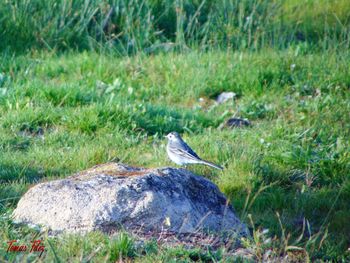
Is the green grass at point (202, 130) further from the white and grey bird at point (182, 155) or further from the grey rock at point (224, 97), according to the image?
the white and grey bird at point (182, 155)

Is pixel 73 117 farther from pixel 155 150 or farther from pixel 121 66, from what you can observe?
pixel 121 66

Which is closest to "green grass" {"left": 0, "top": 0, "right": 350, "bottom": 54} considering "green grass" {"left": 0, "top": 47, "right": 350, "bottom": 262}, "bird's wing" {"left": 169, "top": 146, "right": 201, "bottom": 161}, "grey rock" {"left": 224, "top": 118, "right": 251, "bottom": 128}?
"green grass" {"left": 0, "top": 47, "right": 350, "bottom": 262}

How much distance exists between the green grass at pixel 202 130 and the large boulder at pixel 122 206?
228 mm

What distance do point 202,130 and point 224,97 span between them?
1289mm

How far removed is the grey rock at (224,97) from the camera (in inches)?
422

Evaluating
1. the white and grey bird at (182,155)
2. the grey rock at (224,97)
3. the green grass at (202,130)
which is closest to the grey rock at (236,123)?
the green grass at (202,130)

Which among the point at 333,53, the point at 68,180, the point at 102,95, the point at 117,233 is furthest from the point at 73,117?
the point at 333,53

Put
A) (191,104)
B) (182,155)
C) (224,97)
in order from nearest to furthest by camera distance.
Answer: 1. (182,155)
2. (191,104)
3. (224,97)

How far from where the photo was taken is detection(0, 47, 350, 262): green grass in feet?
22.5

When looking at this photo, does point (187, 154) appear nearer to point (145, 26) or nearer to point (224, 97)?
point (224, 97)

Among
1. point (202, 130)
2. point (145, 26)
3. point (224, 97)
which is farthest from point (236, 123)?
point (145, 26)

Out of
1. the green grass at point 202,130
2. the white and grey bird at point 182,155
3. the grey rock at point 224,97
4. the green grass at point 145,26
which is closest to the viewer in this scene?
the green grass at point 202,130

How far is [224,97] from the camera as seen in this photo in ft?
35.3

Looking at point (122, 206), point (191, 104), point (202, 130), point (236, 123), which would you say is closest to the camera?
point (122, 206)
